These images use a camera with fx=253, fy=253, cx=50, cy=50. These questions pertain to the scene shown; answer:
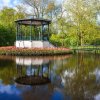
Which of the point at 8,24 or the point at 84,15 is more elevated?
the point at 84,15

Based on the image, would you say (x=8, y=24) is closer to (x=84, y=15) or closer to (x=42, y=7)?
(x=42, y=7)

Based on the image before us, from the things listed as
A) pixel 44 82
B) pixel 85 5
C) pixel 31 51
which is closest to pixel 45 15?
pixel 85 5

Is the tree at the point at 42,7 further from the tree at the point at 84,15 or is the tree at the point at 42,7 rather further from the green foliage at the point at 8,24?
the tree at the point at 84,15

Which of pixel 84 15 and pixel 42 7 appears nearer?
pixel 84 15

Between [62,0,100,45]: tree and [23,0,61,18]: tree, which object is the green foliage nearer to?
[23,0,61,18]: tree

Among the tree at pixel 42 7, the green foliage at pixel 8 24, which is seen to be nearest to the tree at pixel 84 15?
the tree at pixel 42 7

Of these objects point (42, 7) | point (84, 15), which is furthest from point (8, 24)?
point (84, 15)

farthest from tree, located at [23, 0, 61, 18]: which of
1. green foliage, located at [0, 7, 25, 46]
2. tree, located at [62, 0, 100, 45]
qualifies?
tree, located at [62, 0, 100, 45]

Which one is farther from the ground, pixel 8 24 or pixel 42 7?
pixel 42 7

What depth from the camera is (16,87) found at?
824 cm

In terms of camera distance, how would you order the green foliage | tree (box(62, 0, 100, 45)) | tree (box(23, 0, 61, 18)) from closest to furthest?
1. the green foliage
2. tree (box(62, 0, 100, 45))
3. tree (box(23, 0, 61, 18))

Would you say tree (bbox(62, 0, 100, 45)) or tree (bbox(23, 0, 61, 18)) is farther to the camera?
tree (bbox(23, 0, 61, 18))

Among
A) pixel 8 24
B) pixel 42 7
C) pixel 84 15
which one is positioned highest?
pixel 42 7

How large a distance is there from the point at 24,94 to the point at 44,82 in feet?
7.06
